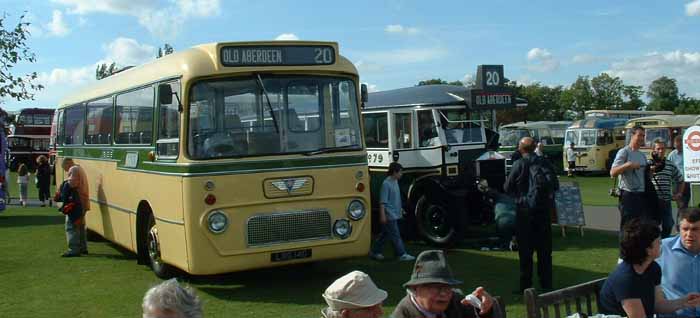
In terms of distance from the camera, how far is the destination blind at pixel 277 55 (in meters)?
9.54

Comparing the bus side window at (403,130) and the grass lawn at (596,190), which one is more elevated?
the bus side window at (403,130)

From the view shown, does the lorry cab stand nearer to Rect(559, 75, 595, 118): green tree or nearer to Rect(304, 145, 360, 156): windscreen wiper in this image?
Rect(304, 145, 360, 156): windscreen wiper

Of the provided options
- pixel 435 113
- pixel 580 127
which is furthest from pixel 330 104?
pixel 580 127

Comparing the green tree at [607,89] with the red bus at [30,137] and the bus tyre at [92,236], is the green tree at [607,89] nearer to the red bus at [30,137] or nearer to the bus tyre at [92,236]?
the red bus at [30,137]

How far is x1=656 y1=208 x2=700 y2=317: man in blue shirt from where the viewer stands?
237 inches

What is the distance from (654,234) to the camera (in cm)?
543

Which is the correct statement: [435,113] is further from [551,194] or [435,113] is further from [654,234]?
[654,234]

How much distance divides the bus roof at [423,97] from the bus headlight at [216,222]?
6.25 meters

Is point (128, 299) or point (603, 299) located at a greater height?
point (603, 299)

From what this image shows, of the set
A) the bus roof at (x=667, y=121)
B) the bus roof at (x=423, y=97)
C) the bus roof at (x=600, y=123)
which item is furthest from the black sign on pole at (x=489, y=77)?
the bus roof at (x=600, y=123)

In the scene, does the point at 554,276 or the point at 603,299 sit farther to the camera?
the point at 554,276

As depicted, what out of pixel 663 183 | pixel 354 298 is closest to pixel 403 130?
pixel 663 183

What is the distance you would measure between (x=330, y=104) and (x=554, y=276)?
3.84 m

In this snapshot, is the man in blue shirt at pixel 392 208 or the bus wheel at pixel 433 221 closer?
the man in blue shirt at pixel 392 208
